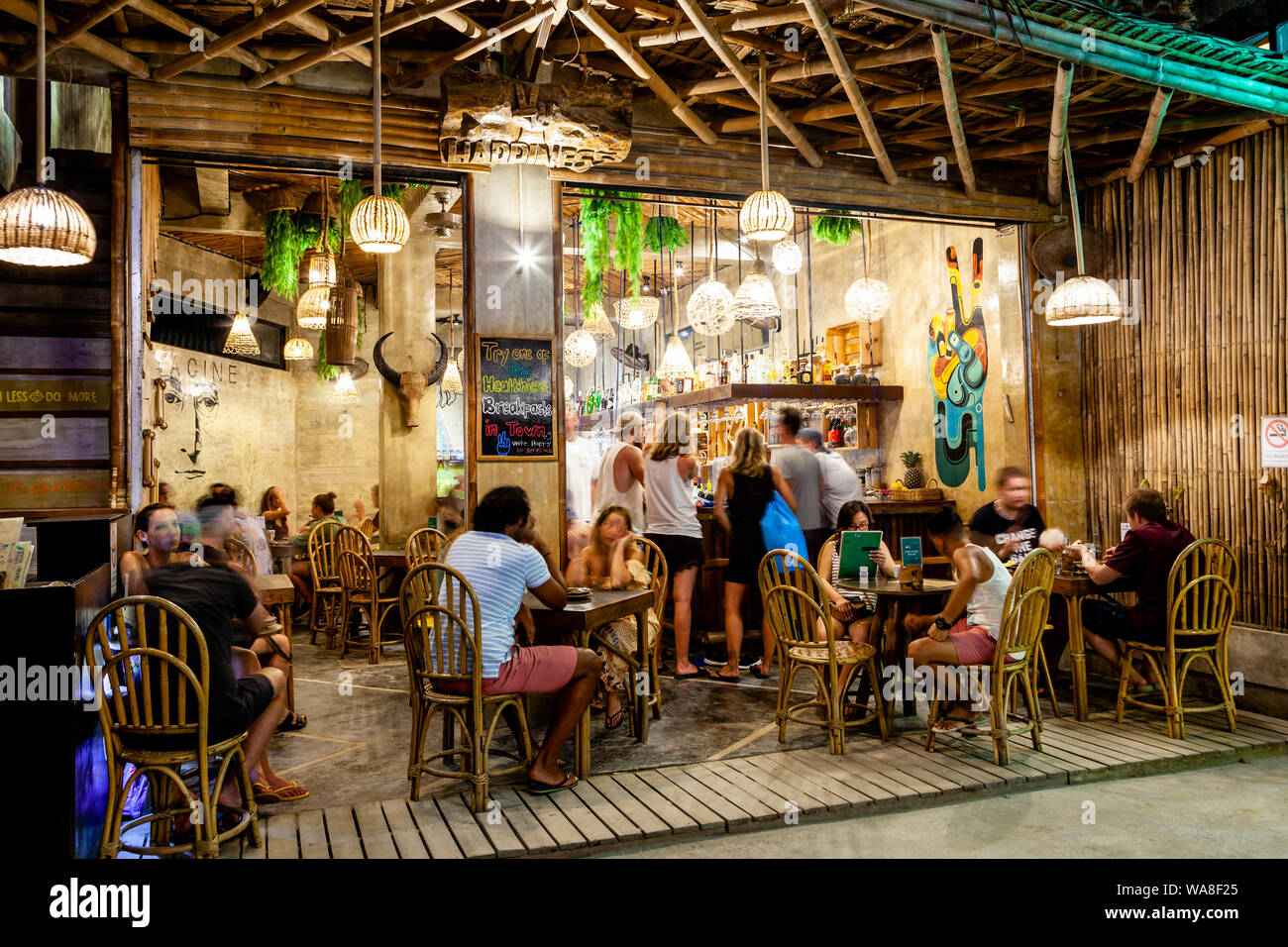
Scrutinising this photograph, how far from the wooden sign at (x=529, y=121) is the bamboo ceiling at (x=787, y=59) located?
224 mm

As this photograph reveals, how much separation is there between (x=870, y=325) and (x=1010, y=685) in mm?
5909

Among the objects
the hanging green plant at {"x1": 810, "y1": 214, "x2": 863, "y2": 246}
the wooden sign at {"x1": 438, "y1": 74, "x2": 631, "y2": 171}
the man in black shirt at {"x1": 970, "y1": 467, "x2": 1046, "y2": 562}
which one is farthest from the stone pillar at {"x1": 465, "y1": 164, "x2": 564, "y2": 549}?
the man in black shirt at {"x1": 970, "y1": 467, "x2": 1046, "y2": 562}

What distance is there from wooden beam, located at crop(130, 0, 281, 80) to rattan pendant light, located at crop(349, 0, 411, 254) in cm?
83

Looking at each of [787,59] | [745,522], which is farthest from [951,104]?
[745,522]

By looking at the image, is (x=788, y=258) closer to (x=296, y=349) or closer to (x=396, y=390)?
(x=396, y=390)

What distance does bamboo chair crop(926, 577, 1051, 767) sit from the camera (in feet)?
14.3

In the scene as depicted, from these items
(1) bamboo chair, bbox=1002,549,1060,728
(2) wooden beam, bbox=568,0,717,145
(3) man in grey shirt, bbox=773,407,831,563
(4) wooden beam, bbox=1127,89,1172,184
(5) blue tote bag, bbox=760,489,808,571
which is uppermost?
(2) wooden beam, bbox=568,0,717,145

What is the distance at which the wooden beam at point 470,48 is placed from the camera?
4.52 meters

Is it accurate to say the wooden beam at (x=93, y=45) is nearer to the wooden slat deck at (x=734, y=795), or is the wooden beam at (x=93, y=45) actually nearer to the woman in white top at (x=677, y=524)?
the woman in white top at (x=677, y=524)

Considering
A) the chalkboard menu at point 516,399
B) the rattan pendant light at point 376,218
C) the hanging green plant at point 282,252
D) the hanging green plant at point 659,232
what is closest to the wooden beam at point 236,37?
the rattan pendant light at point 376,218

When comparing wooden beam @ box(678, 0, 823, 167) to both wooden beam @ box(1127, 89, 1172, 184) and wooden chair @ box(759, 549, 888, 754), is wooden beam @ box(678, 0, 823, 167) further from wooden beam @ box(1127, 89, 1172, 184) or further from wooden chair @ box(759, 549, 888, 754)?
wooden chair @ box(759, 549, 888, 754)

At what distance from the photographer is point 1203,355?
20.0ft

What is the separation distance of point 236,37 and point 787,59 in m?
3.23
